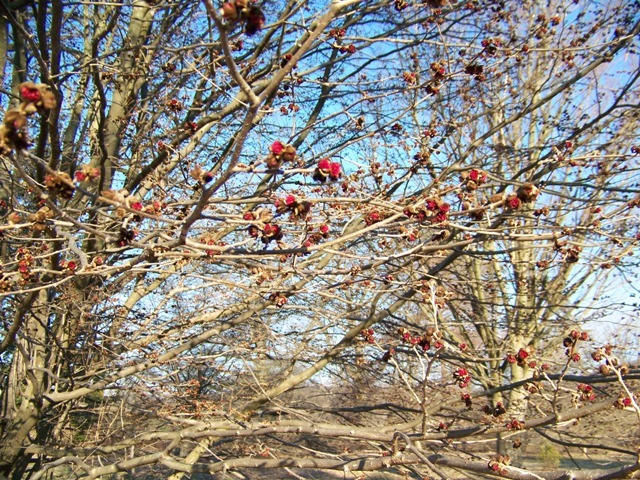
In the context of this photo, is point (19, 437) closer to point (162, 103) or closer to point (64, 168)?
point (64, 168)

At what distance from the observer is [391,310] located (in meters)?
5.21

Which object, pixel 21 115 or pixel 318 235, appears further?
pixel 318 235

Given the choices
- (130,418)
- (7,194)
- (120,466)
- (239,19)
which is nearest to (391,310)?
(120,466)

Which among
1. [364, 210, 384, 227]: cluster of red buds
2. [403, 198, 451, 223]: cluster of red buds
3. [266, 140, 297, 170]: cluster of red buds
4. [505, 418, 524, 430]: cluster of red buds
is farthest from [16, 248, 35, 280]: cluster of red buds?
[505, 418, 524, 430]: cluster of red buds

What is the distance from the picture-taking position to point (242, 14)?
155 cm

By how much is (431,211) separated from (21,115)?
163cm

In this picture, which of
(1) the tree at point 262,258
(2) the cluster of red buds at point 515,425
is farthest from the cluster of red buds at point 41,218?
(2) the cluster of red buds at point 515,425

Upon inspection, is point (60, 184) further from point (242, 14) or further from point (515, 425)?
point (515, 425)

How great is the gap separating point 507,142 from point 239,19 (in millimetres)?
9547

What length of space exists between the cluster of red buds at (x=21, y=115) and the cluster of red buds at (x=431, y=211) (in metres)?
1.42

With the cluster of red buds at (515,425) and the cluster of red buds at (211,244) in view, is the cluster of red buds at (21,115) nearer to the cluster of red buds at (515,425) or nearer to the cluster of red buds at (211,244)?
the cluster of red buds at (211,244)

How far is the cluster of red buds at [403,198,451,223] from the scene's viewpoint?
89.1 inches

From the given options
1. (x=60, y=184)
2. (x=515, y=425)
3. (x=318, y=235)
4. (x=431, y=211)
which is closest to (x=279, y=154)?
(x=60, y=184)

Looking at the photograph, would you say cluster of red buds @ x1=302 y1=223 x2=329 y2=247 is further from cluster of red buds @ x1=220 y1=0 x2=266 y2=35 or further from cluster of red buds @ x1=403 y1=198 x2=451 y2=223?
cluster of red buds @ x1=220 y1=0 x2=266 y2=35
